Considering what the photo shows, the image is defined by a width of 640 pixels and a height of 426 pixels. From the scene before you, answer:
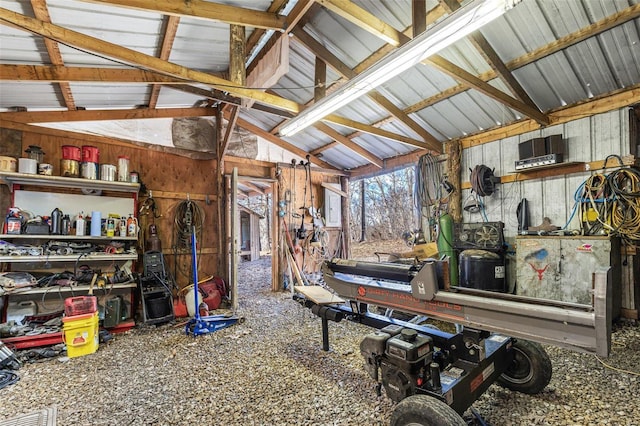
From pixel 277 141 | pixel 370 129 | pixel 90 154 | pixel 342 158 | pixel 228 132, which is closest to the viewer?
pixel 90 154

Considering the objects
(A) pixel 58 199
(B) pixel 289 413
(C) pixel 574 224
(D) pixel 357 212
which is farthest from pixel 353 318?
(D) pixel 357 212

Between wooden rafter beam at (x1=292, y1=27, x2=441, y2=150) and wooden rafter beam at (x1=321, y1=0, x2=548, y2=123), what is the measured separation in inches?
34.7

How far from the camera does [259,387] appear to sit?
2572mm

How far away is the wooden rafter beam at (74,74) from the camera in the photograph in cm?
280

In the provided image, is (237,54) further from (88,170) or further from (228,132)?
(88,170)

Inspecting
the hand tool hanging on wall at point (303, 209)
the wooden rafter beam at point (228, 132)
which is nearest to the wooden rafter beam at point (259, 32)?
the wooden rafter beam at point (228, 132)

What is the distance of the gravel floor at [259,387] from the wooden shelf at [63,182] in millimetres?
2132

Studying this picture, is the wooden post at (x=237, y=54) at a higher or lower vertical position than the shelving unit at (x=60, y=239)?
higher

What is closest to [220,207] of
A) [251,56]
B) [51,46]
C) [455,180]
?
[251,56]

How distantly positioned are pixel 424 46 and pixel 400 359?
7.70ft

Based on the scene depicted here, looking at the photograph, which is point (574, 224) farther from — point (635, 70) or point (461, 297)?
point (461, 297)

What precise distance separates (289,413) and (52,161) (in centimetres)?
469

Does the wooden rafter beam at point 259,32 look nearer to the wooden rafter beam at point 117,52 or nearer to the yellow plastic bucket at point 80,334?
the wooden rafter beam at point 117,52

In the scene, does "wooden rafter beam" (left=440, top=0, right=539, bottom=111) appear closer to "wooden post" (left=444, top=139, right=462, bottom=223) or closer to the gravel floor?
"wooden post" (left=444, top=139, right=462, bottom=223)
